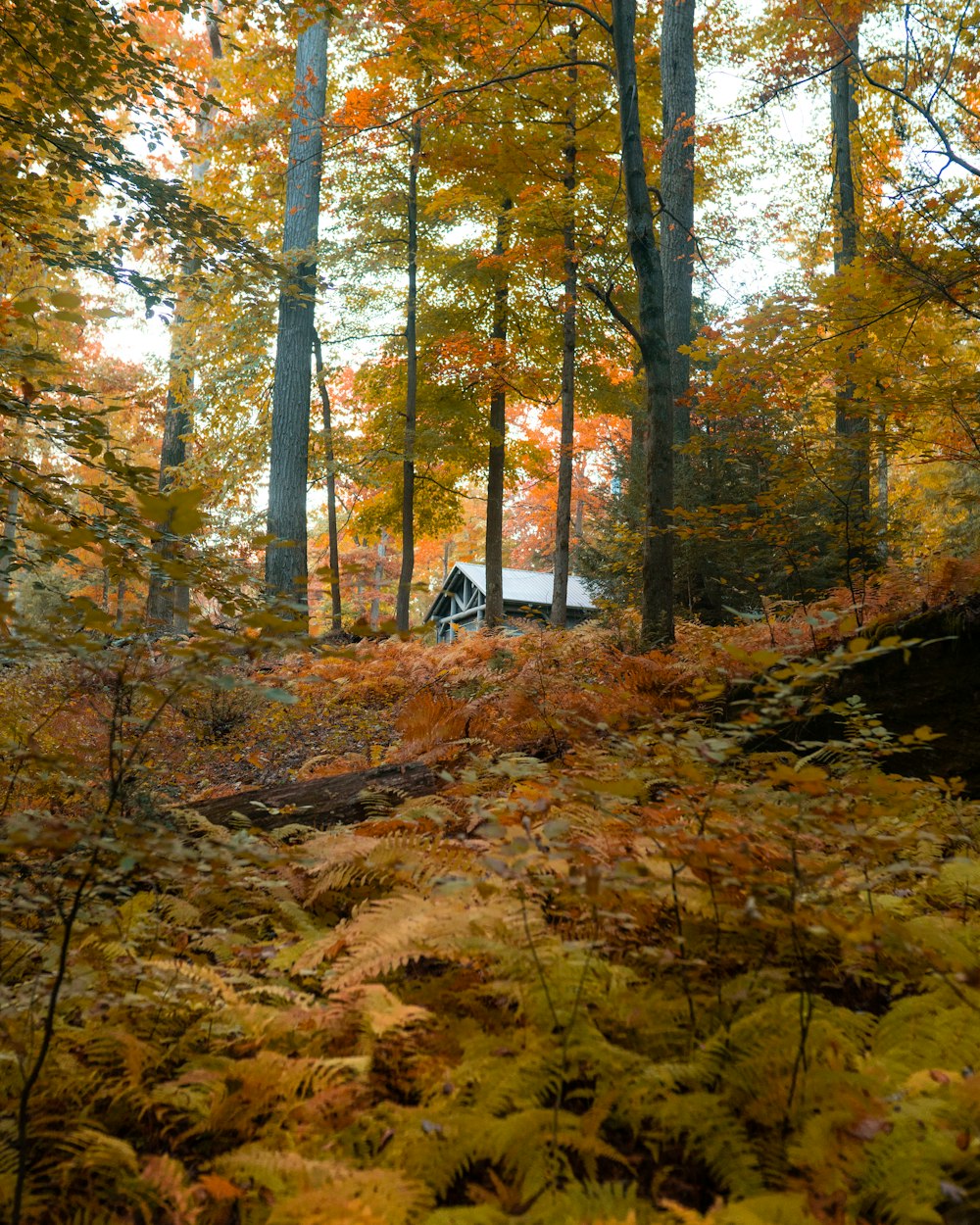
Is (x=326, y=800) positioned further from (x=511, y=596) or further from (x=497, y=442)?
(x=511, y=596)

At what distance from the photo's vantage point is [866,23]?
1458 cm

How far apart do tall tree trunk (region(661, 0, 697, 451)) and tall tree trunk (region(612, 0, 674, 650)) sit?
3065 mm

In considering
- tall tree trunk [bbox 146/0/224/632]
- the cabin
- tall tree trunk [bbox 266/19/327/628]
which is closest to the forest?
tall tree trunk [bbox 266/19/327/628]

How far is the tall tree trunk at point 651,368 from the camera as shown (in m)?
6.87

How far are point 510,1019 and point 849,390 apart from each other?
12.1 meters

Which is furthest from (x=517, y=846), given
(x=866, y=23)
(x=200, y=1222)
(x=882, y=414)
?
(x=866, y=23)

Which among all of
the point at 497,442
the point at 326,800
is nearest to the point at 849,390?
the point at 497,442

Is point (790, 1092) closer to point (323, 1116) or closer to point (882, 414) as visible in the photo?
point (323, 1116)

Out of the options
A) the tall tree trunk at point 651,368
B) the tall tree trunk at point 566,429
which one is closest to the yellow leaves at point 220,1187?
the tall tree trunk at point 651,368

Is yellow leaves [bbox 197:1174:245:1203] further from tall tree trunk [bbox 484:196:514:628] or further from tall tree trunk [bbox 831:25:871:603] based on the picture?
tall tree trunk [bbox 484:196:514:628]

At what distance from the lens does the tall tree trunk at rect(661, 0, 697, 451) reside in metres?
10.4

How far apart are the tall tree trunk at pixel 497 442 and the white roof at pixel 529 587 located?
3.66 meters

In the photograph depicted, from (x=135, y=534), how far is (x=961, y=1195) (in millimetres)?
3802

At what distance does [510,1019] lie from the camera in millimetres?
2260
